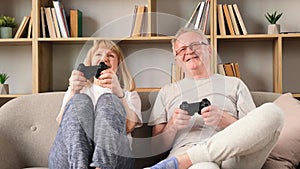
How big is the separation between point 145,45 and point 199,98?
3.45 feet

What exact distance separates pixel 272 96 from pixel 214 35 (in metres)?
0.64

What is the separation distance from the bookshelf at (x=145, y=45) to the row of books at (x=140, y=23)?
3cm

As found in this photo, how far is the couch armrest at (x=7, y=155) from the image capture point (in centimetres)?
227

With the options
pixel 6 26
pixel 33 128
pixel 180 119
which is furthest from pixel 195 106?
pixel 6 26

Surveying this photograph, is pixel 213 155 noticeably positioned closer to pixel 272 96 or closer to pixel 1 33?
pixel 272 96

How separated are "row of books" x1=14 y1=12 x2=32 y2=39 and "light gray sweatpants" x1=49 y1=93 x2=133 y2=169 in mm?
1134

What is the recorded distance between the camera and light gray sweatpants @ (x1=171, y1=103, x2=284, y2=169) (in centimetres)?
180

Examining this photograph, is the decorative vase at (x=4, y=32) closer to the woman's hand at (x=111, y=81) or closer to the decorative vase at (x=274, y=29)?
the woman's hand at (x=111, y=81)

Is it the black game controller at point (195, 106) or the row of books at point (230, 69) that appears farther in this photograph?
the row of books at point (230, 69)

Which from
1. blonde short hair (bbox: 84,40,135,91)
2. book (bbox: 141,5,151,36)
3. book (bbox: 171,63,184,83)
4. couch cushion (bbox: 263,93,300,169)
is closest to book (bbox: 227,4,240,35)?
book (bbox: 141,5,151,36)

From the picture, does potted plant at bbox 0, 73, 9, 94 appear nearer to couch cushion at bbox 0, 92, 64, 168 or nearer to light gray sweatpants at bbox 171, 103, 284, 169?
couch cushion at bbox 0, 92, 64, 168

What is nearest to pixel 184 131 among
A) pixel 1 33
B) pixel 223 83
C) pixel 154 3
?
pixel 223 83

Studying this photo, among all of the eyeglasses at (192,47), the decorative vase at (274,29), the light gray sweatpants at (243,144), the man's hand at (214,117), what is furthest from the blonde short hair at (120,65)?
the decorative vase at (274,29)

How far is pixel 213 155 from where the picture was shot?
5.98 ft
